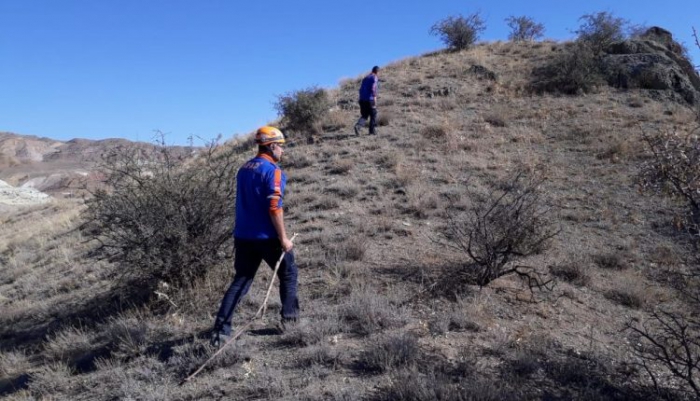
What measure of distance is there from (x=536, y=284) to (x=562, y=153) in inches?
289

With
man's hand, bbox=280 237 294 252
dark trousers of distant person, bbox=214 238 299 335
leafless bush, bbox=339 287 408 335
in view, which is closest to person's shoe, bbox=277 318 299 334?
dark trousers of distant person, bbox=214 238 299 335

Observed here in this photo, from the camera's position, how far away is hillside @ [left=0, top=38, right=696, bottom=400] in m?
3.86

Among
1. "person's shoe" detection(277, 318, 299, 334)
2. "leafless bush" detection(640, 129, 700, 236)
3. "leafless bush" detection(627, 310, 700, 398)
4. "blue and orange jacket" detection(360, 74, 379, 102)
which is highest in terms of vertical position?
"blue and orange jacket" detection(360, 74, 379, 102)

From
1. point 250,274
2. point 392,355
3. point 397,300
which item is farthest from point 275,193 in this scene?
point 397,300

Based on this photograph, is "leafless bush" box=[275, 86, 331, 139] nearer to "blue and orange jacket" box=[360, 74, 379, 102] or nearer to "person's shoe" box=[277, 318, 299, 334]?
"blue and orange jacket" box=[360, 74, 379, 102]

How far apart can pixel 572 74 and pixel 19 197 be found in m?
25.9

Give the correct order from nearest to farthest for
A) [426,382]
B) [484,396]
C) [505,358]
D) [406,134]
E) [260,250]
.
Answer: [484,396], [426,382], [505,358], [260,250], [406,134]

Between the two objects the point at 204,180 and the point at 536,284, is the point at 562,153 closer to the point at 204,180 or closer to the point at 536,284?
the point at 536,284

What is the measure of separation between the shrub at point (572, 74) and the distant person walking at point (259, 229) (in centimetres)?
1502

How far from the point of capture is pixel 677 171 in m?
3.55

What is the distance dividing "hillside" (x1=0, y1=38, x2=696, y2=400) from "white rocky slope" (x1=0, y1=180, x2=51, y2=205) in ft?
46.8

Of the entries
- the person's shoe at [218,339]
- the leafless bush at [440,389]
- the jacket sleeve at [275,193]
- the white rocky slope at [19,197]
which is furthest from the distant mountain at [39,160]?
the leafless bush at [440,389]

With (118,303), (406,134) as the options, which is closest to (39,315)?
(118,303)

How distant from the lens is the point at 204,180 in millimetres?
6203
